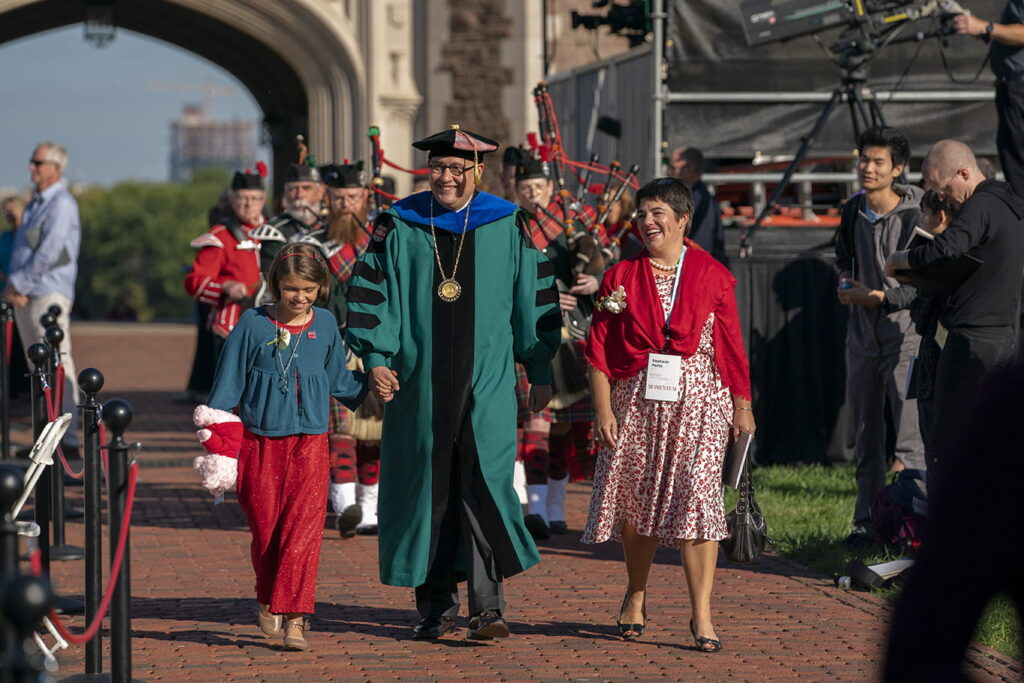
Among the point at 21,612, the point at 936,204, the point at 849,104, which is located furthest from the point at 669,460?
the point at 849,104

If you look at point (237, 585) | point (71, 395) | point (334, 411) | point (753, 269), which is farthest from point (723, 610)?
point (71, 395)

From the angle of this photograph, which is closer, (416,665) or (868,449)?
(416,665)

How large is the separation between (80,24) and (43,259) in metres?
13.7

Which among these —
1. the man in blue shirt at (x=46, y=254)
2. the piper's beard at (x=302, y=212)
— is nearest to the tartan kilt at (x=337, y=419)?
the piper's beard at (x=302, y=212)

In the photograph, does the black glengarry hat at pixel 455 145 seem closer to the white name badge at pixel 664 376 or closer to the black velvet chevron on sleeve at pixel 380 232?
the black velvet chevron on sleeve at pixel 380 232

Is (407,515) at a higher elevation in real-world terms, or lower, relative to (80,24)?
lower

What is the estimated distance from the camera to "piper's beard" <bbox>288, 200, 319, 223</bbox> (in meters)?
8.64

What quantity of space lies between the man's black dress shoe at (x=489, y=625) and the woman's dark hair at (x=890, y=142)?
10.3 ft

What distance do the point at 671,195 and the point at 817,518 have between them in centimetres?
311

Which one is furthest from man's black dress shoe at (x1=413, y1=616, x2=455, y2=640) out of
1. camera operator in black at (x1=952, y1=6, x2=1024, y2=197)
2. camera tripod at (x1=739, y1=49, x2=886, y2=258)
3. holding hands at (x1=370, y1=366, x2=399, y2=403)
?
camera tripod at (x1=739, y1=49, x2=886, y2=258)

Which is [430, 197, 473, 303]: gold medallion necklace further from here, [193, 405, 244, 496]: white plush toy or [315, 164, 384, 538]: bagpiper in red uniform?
[315, 164, 384, 538]: bagpiper in red uniform

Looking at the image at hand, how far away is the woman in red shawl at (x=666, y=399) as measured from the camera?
569 centimetres

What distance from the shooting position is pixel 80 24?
23.1 metres

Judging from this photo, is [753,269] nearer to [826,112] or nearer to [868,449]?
[826,112]
